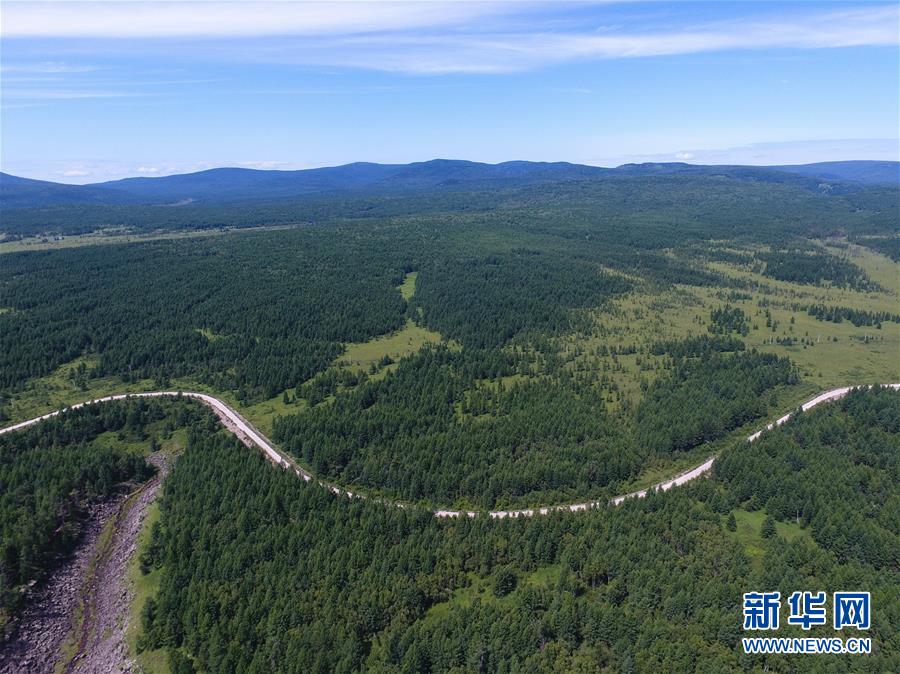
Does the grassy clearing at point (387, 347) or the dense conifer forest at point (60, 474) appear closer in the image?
the dense conifer forest at point (60, 474)

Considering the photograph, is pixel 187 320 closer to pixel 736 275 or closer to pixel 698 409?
pixel 698 409

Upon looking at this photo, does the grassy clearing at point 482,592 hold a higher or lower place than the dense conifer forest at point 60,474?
lower

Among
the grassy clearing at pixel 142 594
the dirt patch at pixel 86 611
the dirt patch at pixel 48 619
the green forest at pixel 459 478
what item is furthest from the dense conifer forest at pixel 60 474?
the grassy clearing at pixel 142 594

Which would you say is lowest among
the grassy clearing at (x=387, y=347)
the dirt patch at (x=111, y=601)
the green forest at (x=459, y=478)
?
the dirt patch at (x=111, y=601)

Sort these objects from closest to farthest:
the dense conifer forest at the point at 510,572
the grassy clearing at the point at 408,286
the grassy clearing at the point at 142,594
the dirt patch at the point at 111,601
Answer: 1. the dense conifer forest at the point at 510,572
2. the grassy clearing at the point at 142,594
3. the dirt patch at the point at 111,601
4. the grassy clearing at the point at 408,286

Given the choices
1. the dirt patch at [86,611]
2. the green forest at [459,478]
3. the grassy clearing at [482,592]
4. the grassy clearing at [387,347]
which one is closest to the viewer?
the green forest at [459,478]

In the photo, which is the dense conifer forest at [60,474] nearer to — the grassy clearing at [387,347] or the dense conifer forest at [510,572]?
the dense conifer forest at [510,572]

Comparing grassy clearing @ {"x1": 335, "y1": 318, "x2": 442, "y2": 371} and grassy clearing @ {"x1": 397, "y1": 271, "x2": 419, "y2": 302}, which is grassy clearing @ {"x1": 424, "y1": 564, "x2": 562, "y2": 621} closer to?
grassy clearing @ {"x1": 335, "y1": 318, "x2": 442, "y2": 371}

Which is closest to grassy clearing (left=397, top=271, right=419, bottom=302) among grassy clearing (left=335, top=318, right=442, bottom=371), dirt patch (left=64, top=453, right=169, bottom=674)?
grassy clearing (left=335, top=318, right=442, bottom=371)
